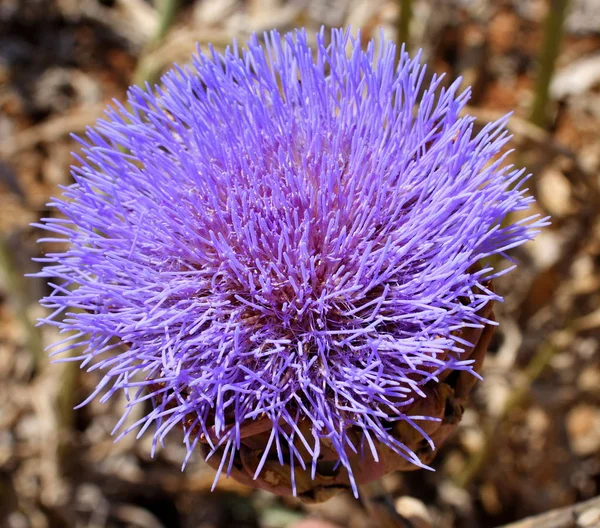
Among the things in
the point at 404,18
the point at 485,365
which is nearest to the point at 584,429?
the point at 485,365

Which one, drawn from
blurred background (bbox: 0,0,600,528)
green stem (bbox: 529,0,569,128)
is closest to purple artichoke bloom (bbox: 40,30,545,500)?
blurred background (bbox: 0,0,600,528)

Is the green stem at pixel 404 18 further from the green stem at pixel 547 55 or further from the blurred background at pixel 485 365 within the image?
the green stem at pixel 547 55

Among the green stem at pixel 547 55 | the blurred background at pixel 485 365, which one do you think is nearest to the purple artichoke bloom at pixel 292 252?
the blurred background at pixel 485 365

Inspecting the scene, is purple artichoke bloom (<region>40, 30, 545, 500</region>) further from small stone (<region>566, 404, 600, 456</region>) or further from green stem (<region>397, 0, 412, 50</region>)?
small stone (<region>566, 404, 600, 456</region>)

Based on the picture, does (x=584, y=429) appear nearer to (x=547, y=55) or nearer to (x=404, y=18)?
(x=547, y=55)

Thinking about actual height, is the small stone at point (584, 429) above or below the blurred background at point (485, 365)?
below

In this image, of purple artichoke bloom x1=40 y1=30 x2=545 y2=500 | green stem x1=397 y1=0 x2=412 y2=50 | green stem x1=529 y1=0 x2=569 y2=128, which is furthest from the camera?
green stem x1=397 y1=0 x2=412 y2=50
